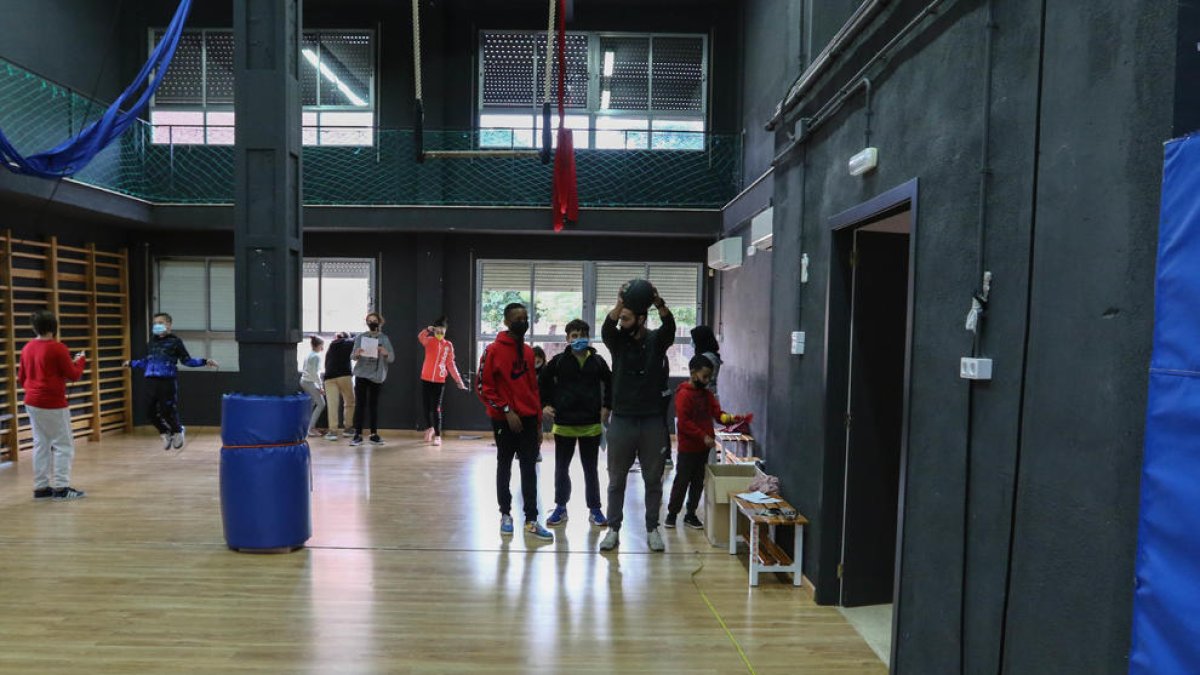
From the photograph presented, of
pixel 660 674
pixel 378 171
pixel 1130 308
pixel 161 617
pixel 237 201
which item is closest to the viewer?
pixel 1130 308

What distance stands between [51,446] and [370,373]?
326 cm

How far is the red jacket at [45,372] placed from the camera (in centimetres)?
564

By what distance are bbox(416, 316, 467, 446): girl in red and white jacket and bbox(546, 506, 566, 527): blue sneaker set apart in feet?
12.4

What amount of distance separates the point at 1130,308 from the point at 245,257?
16.3ft

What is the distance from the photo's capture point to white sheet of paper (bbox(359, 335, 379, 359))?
855 centimetres

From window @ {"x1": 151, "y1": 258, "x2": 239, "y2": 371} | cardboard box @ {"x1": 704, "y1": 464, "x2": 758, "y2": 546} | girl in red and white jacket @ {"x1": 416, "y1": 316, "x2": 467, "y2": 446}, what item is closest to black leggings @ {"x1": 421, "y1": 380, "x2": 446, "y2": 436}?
girl in red and white jacket @ {"x1": 416, "y1": 316, "x2": 467, "y2": 446}

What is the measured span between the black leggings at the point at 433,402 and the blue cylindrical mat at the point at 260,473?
13.8 feet

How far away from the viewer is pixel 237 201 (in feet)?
15.9

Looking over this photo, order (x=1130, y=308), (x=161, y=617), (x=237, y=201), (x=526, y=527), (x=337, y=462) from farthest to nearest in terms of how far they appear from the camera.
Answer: (x=337, y=462), (x=526, y=527), (x=237, y=201), (x=161, y=617), (x=1130, y=308)

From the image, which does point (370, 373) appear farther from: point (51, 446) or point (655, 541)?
point (655, 541)

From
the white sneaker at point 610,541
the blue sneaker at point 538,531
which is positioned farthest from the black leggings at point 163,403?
the white sneaker at point 610,541

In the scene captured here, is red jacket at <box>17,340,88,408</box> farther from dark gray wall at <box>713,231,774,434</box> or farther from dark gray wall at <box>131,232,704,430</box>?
dark gray wall at <box>713,231,774,434</box>

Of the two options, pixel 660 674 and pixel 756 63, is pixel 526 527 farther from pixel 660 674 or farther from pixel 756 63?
pixel 756 63

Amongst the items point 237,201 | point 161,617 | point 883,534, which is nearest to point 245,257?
point 237,201
